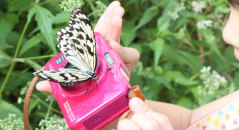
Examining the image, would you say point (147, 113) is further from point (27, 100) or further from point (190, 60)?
point (190, 60)

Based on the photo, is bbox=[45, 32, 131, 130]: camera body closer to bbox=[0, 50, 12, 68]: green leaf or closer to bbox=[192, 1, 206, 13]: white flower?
bbox=[0, 50, 12, 68]: green leaf

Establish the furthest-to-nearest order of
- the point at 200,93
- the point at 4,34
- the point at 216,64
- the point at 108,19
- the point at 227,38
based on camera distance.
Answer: the point at 216,64, the point at 200,93, the point at 4,34, the point at 108,19, the point at 227,38

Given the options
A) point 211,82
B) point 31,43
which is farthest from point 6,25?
point 211,82

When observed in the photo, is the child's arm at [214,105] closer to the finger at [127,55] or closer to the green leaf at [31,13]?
the finger at [127,55]

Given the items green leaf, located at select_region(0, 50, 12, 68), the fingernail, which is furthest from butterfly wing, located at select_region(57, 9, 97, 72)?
green leaf, located at select_region(0, 50, 12, 68)

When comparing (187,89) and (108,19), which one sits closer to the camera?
(108,19)

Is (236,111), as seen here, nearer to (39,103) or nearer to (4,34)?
(39,103)

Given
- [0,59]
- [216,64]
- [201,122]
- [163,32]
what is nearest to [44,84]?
[0,59]
